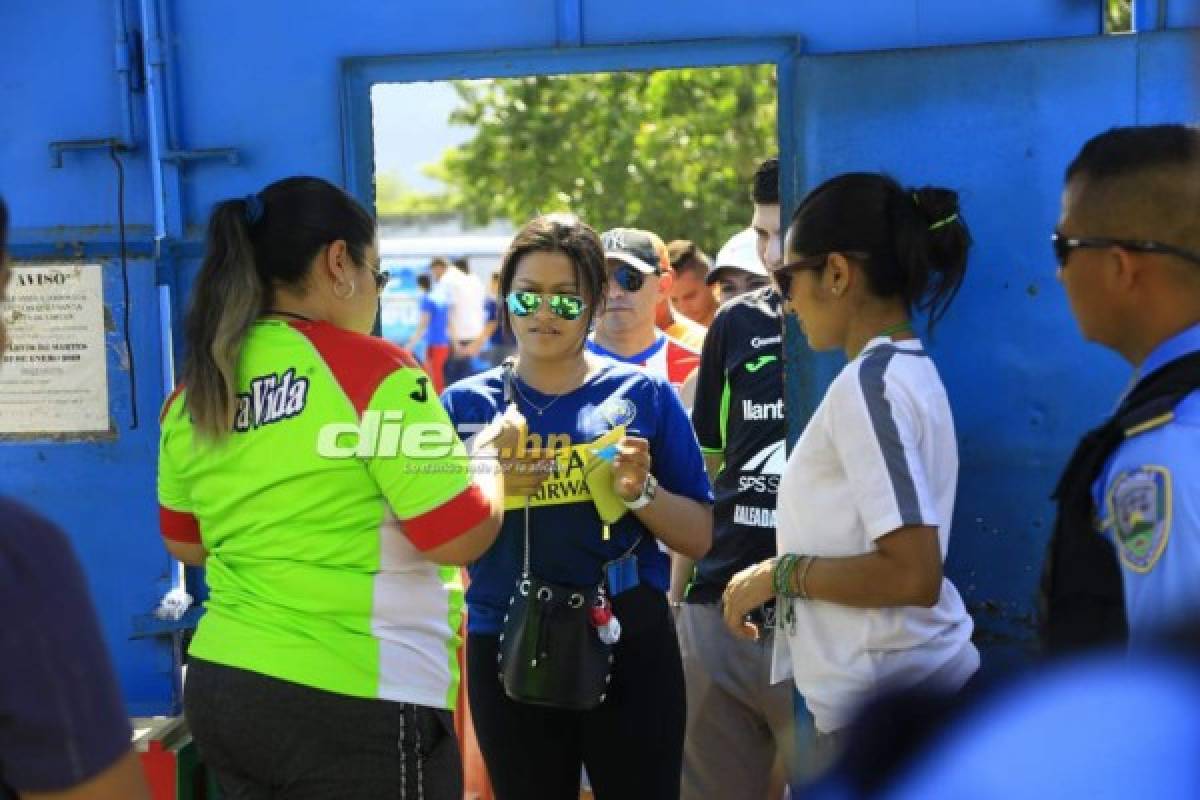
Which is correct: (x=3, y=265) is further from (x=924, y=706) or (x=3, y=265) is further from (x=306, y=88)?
(x=306, y=88)

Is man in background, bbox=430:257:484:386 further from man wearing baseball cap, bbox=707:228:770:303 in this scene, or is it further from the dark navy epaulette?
the dark navy epaulette

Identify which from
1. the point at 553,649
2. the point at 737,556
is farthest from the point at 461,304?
the point at 553,649

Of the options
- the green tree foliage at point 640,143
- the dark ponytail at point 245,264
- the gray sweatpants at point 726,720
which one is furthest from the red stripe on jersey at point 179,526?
the green tree foliage at point 640,143

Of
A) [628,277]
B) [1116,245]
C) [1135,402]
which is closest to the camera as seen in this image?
[1135,402]

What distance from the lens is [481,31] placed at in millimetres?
3732

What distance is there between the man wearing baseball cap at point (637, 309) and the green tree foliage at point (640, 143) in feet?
23.9

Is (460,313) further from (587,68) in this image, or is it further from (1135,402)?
(1135,402)

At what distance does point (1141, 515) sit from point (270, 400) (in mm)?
1540

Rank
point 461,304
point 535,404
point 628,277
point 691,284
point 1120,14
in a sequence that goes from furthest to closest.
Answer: point 461,304 < point 691,284 < point 628,277 < point 1120,14 < point 535,404

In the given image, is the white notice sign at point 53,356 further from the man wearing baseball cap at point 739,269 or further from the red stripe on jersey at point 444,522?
the man wearing baseball cap at point 739,269

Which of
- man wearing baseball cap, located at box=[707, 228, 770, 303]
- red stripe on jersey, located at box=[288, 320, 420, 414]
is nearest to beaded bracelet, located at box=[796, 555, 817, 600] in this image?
red stripe on jersey, located at box=[288, 320, 420, 414]

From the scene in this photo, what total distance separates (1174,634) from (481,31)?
9.20ft

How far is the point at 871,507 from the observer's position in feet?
8.79

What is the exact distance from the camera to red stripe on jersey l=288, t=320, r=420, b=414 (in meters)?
2.61
